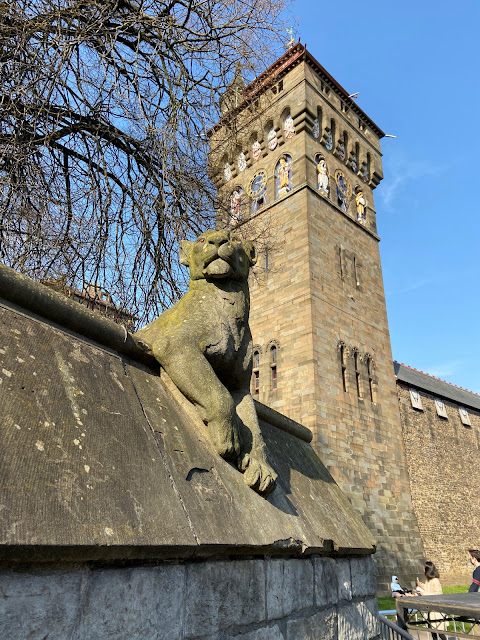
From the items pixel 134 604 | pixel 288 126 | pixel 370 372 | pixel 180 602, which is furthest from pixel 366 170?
pixel 134 604

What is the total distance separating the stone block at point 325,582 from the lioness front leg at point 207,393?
2.35ft

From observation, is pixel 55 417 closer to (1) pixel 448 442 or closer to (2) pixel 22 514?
(2) pixel 22 514

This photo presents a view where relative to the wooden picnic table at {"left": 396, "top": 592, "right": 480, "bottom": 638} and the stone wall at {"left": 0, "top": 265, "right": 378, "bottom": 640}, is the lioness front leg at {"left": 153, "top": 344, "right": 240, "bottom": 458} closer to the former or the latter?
the stone wall at {"left": 0, "top": 265, "right": 378, "bottom": 640}

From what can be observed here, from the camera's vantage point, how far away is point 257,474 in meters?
1.88

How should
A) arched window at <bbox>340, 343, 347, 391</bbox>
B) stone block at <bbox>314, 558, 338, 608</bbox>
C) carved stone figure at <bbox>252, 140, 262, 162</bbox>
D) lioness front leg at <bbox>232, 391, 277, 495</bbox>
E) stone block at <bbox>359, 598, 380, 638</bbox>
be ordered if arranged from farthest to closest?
carved stone figure at <bbox>252, 140, 262, 162</bbox> → arched window at <bbox>340, 343, 347, 391</bbox> → stone block at <bbox>359, 598, 380, 638</bbox> → stone block at <bbox>314, 558, 338, 608</bbox> → lioness front leg at <bbox>232, 391, 277, 495</bbox>

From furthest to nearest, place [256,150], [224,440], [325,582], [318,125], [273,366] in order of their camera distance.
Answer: [256,150], [318,125], [273,366], [325,582], [224,440]

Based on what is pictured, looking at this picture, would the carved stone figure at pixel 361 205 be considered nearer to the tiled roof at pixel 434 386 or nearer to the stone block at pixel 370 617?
the tiled roof at pixel 434 386

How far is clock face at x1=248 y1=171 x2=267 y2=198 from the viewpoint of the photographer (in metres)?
18.2

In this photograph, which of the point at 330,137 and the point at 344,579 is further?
the point at 330,137

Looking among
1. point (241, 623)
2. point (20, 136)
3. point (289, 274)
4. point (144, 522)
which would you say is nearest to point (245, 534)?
point (241, 623)

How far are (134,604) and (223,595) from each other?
15.0 inches

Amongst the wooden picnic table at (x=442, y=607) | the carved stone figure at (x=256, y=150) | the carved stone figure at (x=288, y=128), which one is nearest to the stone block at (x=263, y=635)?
the wooden picnic table at (x=442, y=607)

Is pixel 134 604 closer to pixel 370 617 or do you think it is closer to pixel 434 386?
pixel 370 617

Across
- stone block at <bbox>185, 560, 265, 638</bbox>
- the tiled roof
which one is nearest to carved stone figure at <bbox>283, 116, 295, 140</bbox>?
the tiled roof
